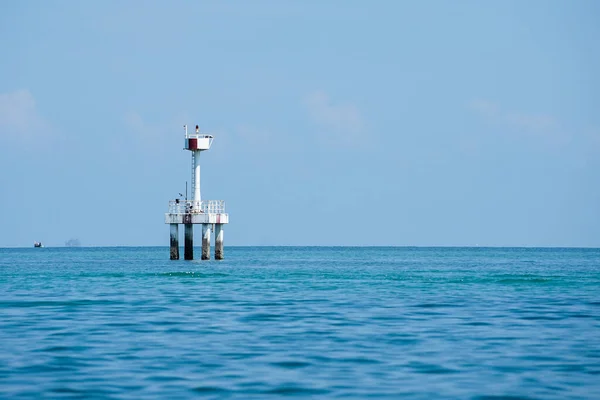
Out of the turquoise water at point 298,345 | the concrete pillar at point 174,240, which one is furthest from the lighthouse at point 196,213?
the turquoise water at point 298,345

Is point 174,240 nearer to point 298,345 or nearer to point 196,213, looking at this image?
point 196,213

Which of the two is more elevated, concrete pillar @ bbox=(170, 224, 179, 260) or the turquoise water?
concrete pillar @ bbox=(170, 224, 179, 260)

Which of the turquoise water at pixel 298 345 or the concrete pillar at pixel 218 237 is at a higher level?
the concrete pillar at pixel 218 237

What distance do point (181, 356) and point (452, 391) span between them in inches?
249

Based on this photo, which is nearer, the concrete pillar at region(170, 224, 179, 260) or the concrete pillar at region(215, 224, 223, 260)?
the concrete pillar at region(215, 224, 223, 260)

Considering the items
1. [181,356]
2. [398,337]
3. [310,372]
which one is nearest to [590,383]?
[310,372]

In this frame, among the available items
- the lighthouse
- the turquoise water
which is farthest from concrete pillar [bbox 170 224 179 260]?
the turquoise water

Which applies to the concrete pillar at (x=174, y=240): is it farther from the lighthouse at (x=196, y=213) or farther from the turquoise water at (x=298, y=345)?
the turquoise water at (x=298, y=345)

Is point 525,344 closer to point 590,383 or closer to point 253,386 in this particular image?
point 590,383

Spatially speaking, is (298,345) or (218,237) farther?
(218,237)

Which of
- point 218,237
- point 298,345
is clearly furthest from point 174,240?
point 298,345

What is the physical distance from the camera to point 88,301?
34.5 metres

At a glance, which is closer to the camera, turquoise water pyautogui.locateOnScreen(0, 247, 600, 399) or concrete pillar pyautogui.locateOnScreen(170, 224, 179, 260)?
turquoise water pyautogui.locateOnScreen(0, 247, 600, 399)

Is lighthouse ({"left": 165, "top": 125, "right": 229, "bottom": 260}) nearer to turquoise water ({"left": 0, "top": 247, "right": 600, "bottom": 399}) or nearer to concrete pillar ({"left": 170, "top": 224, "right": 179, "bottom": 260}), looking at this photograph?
concrete pillar ({"left": 170, "top": 224, "right": 179, "bottom": 260})
